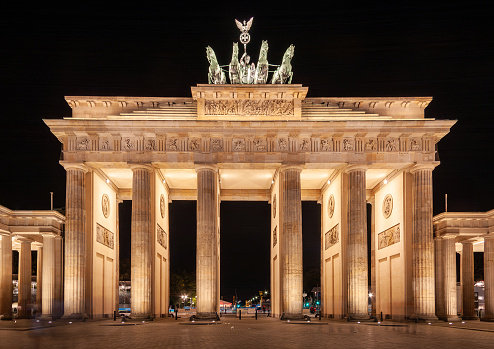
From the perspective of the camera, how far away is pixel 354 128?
A: 37875 mm

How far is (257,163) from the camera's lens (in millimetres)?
38625

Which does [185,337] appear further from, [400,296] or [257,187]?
[257,187]

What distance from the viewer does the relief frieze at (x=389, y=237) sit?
4078 centimetres

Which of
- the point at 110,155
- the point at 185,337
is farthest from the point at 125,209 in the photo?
the point at 185,337

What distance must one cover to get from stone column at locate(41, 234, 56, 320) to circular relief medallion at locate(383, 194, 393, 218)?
2629 cm

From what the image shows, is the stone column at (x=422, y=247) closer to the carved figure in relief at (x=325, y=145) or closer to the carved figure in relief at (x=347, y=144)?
the carved figure in relief at (x=347, y=144)

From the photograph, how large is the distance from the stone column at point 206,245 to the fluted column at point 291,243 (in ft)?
15.5

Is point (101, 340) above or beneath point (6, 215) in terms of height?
beneath

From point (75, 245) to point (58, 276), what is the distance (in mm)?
9876

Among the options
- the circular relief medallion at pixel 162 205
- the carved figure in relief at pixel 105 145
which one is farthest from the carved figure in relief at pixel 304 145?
the carved figure in relief at pixel 105 145

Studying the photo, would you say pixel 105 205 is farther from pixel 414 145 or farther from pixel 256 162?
Answer: pixel 414 145

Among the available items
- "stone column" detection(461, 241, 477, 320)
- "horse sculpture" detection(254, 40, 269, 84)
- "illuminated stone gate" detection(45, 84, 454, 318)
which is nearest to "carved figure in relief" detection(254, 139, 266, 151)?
"illuminated stone gate" detection(45, 84, 454, 318)

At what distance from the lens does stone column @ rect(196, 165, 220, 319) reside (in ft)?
122

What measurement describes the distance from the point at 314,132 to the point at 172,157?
9977 millimetres
